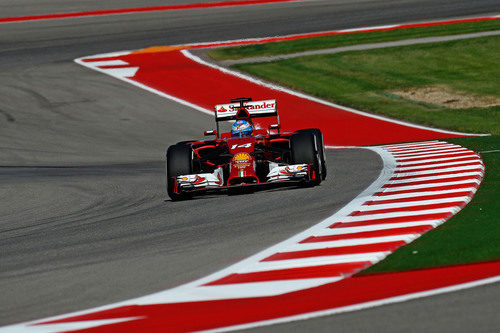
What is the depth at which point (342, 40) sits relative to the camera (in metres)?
36.2

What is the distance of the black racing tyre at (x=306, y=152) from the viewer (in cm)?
1410

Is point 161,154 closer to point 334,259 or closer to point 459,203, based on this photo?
point 459,203

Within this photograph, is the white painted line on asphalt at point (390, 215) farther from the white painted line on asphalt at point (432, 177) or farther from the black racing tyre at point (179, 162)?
the black racing tyre at point (179, 162)

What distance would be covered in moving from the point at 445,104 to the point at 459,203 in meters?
17.4

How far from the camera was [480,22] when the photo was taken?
3819 centimetres

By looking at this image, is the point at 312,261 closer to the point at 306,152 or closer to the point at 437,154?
the point at 306,152

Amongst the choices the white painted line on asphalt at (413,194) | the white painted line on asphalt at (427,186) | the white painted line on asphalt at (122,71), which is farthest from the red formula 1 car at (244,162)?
the white painted line on asphalt at (122,71)

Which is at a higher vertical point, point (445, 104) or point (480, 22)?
point (480, 22)

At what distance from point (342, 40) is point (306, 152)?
22.7m

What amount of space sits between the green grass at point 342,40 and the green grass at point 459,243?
970 inches

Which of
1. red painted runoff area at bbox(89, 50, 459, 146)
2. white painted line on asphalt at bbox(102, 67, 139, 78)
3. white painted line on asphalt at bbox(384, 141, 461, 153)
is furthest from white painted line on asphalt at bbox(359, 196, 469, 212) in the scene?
white painted line on asphalt at bbox(102, 67, 139, 78)

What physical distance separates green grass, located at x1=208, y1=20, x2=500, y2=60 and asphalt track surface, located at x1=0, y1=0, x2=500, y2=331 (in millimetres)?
1843

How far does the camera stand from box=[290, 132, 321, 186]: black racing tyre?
14.1 meters

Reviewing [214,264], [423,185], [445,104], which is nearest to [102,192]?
[423,185]
